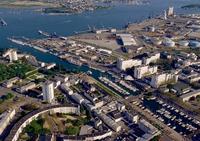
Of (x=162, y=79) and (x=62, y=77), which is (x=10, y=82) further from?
(x=162, y=79)

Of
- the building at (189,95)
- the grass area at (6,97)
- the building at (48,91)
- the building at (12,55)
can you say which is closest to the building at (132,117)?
the building at (189,95)


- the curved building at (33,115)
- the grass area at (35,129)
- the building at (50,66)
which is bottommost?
the grass area at (35,129)

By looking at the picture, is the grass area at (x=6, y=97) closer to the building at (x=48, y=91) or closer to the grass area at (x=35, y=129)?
the building at (x=48, y=91)

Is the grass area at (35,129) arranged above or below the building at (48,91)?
below

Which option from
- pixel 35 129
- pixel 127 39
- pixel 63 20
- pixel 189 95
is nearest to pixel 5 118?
pixel 35 129

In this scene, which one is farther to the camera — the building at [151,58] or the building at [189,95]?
the building at [151,58]

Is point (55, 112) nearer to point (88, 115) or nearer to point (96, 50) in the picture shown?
point (88, 115)

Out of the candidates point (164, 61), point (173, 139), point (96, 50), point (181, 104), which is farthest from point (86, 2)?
point (173, 139)
